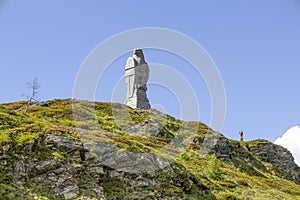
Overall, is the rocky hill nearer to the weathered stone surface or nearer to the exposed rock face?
the weathered stone surface

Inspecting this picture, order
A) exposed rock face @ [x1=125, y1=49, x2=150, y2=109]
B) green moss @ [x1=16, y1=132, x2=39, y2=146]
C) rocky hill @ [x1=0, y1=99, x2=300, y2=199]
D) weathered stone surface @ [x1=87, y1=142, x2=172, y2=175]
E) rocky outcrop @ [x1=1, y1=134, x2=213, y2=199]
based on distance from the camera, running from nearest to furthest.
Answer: rocky hill @ [x1=0, y1=99, x2=300, y2=199] → rocky outcrop @ [x1=1, y1=134, x2=213, y2=199] → green moss @ [x1=16, y1=132, x2=39, y2=146] → weathered stone surface @ [x1=87, y1=142, x2=172, y2=175] → exposed rock face @ [x1=125, y1=49, x2=150, y2=109]

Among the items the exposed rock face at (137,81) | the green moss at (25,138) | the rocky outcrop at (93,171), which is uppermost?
the exposed rock face at (137,81)

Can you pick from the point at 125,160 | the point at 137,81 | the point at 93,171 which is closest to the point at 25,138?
the point at 93,171

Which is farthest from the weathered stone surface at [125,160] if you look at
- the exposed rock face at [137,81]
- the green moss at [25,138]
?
the exposed rock face at [137,81]

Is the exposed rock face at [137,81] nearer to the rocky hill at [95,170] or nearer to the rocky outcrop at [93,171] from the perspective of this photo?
the rocky hill at [95,170]

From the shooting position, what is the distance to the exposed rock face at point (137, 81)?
60.6 meters

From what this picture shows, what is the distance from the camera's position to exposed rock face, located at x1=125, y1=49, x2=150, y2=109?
6056cm

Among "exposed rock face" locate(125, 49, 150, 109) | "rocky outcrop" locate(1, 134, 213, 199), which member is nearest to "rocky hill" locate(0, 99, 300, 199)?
"rocky outcrop" locate(1, 134, 213, 199)

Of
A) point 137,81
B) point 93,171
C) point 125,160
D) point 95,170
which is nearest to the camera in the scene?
point 93,171

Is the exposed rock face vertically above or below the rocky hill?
above

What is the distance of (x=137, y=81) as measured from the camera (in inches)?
2406

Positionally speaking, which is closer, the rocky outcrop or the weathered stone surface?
the rocky outcrop

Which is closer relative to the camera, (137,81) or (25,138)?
(25,138)

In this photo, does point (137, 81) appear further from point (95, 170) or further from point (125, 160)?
point (95, 170)
